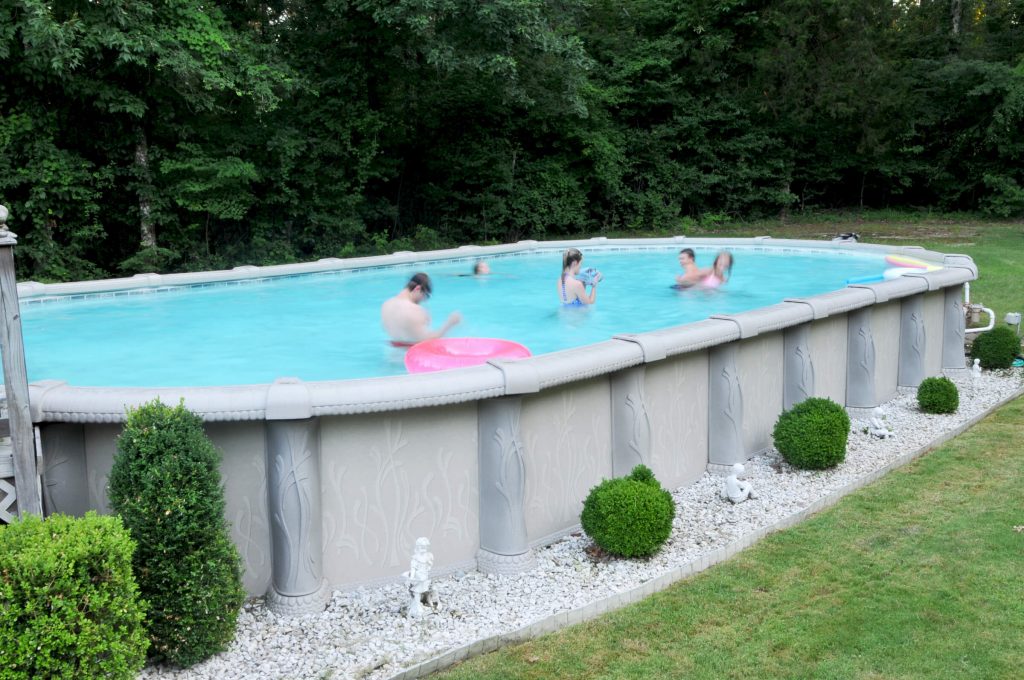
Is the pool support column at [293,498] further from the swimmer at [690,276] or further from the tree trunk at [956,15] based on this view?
the tree trunk at [956,15]

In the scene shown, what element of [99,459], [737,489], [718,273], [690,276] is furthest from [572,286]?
[99,459]

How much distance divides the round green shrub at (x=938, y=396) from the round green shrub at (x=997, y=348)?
5.62 feet

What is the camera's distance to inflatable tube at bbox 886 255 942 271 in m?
10.0

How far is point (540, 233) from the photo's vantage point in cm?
1908

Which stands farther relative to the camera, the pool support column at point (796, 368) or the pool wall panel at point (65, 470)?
the pool support column at point (796, 368)

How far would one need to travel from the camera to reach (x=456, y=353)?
6.00m

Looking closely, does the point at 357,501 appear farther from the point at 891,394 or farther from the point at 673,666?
the point at 891,394

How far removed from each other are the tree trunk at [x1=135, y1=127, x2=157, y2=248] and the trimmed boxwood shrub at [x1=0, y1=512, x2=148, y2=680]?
1200cm

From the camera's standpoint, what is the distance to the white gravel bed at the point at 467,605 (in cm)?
348

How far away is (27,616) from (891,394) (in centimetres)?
707

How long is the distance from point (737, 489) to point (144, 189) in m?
11.9

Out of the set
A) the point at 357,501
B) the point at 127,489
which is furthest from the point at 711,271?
the point at 127,489

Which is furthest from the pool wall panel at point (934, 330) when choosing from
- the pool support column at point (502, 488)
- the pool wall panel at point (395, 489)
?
the pool wall panel at point (395, 489)

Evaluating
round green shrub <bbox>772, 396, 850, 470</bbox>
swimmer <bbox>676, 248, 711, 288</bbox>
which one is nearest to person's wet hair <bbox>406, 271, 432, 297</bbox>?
round green shrub <bbox>772, 396, 850, 470</bbox>
